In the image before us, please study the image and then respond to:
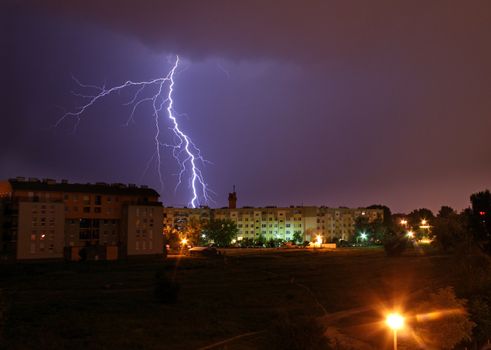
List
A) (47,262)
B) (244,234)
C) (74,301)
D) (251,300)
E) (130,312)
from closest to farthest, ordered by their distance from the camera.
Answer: (130,312) < (74,301) < (251,300) < (47,262) < (244,234)

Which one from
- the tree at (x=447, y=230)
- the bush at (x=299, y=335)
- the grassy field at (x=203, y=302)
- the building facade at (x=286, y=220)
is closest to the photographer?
the bush at (x=299, y=335)

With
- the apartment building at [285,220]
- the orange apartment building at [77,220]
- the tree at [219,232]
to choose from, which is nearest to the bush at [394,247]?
the orange apartment building at [77,220]

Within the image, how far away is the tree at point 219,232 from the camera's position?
129 metres

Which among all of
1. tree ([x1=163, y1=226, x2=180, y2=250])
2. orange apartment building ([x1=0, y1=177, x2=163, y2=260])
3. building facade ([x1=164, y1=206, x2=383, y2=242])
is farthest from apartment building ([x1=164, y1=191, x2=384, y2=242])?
orange apartment building ([x1=0, y1=177, x2=163, y2=260])

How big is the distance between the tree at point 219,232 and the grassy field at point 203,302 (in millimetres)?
64713

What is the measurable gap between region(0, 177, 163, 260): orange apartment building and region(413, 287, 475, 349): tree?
58756 mm

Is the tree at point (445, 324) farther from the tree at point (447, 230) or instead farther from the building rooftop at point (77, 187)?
the building rooftop at point (77, 187)

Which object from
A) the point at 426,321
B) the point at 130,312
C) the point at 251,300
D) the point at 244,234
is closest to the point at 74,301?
the point at 130,312

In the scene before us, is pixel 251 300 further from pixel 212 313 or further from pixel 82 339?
pixel 82 339

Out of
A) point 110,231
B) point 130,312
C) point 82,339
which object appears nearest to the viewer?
point 82,339

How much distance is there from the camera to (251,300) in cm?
3816

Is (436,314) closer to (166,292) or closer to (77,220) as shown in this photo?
(166,292)

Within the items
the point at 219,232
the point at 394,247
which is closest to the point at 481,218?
the point at 394,247

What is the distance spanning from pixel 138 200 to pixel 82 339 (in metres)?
64.4
